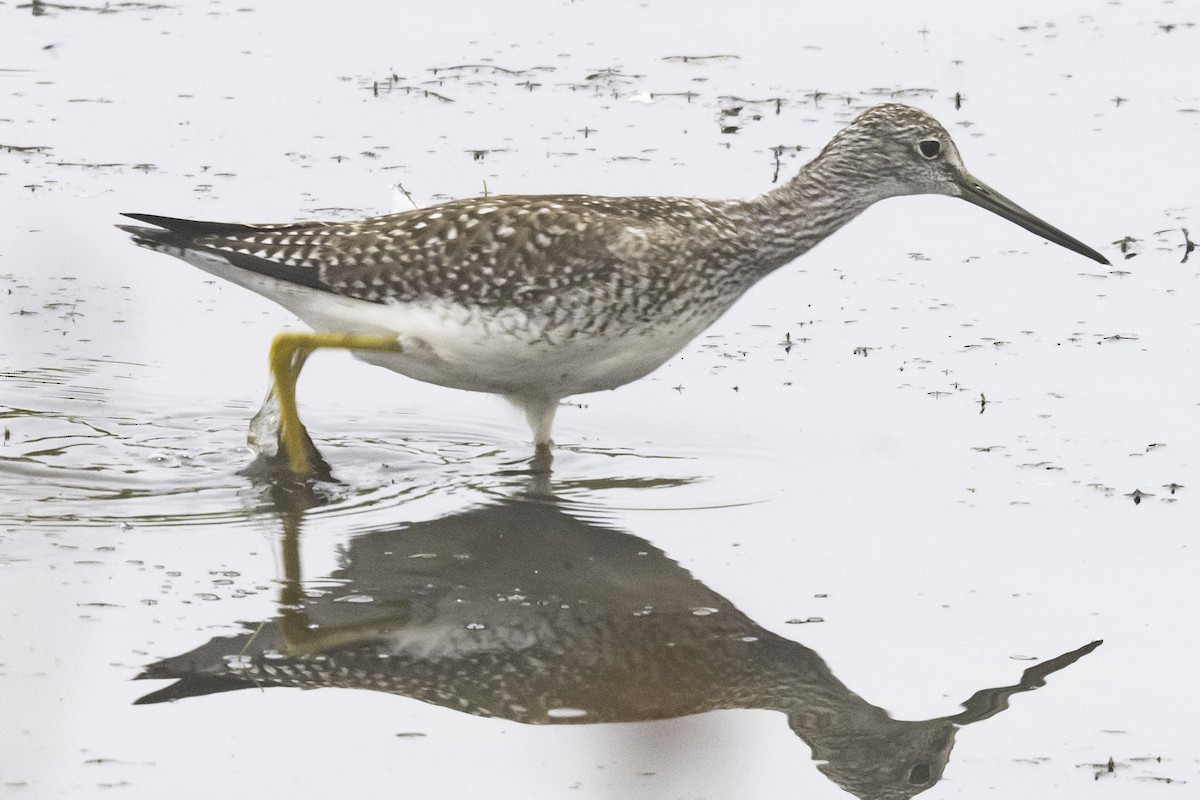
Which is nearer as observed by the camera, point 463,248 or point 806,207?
point 463,248

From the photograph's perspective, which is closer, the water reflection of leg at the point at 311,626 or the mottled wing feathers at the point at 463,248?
the water reflection of leg at the point at 311,626

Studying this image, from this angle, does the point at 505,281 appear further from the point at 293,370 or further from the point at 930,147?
the point at 930,147

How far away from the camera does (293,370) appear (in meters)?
9.16

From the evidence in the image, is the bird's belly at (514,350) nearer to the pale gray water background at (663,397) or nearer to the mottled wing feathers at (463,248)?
the mottled wing feathers at (463,248)

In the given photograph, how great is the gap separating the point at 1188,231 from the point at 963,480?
4.19 meters

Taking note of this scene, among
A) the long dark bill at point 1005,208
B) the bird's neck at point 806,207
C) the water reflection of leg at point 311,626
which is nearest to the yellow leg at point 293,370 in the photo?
the water reflection of leg at point 311,626

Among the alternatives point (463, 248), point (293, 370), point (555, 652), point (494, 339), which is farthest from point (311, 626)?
point (463, 248)

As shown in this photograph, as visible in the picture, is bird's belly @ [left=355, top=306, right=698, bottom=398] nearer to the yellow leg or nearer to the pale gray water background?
the yellow leg

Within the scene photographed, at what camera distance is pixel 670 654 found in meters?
7.36

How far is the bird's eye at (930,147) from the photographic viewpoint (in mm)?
9633

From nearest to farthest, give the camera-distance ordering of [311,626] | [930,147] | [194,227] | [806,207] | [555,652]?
[555,652]
[311,626]
[194,227]
[806,207]
[930,147]

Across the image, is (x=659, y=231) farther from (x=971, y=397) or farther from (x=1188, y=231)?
(x=1188, y=231)

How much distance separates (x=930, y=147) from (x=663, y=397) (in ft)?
6.27

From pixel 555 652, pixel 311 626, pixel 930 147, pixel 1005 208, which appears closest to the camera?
pixel 555 652
